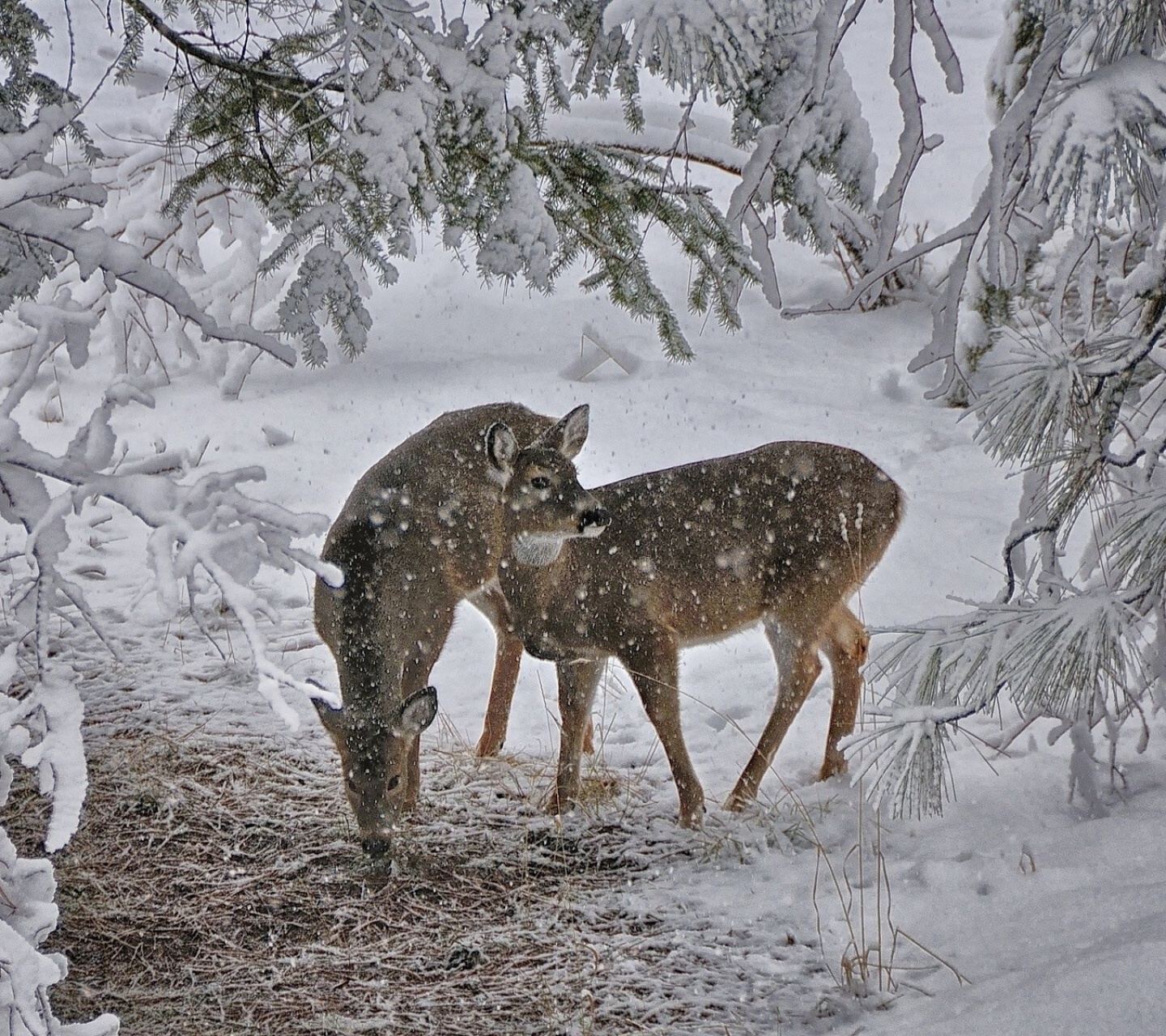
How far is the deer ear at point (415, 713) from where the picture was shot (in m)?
3.94

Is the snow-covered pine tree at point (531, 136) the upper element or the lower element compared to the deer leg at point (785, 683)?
upper

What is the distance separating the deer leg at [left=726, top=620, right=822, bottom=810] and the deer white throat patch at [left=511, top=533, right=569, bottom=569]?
3.26 ft

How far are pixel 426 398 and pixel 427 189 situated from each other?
15.2 ft

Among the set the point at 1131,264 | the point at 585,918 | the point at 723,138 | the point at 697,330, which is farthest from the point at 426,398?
the point at 585,918

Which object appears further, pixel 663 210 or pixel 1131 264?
pixel 1131 264

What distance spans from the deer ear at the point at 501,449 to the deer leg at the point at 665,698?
2.73 feet

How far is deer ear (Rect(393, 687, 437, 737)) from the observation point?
394 cm

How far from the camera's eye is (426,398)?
27.2ft

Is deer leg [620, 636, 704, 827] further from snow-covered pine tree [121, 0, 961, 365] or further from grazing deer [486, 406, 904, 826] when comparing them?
snow-covered pine tree [121, 0, 961, 365]

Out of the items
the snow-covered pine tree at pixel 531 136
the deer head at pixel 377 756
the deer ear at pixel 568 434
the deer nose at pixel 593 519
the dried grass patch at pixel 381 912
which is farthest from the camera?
the deer ear at pixel 568 434

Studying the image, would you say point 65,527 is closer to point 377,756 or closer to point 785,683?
point 377,756

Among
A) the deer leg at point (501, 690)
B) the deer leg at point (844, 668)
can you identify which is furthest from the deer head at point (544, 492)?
the deer leg at point (844, 668)

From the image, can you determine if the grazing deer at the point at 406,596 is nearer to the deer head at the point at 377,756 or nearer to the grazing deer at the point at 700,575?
the deer head at the point at 377,756

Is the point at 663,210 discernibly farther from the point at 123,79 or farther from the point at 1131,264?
the point at 1131,264
